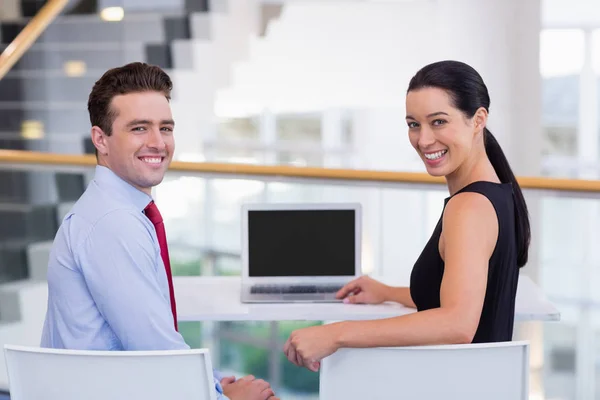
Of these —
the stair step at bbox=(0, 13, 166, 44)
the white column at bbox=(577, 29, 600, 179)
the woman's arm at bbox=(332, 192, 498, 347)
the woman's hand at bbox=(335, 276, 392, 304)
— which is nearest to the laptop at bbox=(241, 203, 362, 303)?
the woman's hand at bbox=(335, 276, 392, 304)

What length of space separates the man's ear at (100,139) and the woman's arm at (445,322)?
50 centimetres

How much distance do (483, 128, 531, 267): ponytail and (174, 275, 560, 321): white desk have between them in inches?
12.9

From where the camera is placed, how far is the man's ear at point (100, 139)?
1.64 metres

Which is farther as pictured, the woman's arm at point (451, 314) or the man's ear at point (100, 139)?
the man's ear at point (100, 139)

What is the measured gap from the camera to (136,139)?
163 cm

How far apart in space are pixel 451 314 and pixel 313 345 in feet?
0.78

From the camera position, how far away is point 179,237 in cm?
354

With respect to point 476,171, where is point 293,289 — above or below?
below

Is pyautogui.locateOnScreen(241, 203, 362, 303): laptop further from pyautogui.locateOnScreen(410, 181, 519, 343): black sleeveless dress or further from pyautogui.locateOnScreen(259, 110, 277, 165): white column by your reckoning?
pyautogui.locateOnScreen(259, 110, 277, 165): white column

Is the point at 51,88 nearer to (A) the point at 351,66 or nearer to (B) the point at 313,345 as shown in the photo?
(B) the point at 313,345

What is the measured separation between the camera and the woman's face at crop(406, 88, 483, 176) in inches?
65.7

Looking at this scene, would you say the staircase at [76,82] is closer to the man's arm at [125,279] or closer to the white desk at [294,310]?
the white desk at [294,310]

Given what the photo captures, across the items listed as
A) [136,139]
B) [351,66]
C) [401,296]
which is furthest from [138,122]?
[351,66]

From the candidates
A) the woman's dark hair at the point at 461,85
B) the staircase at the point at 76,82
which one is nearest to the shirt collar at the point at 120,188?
the woman's dark hair at the point at 461,85
